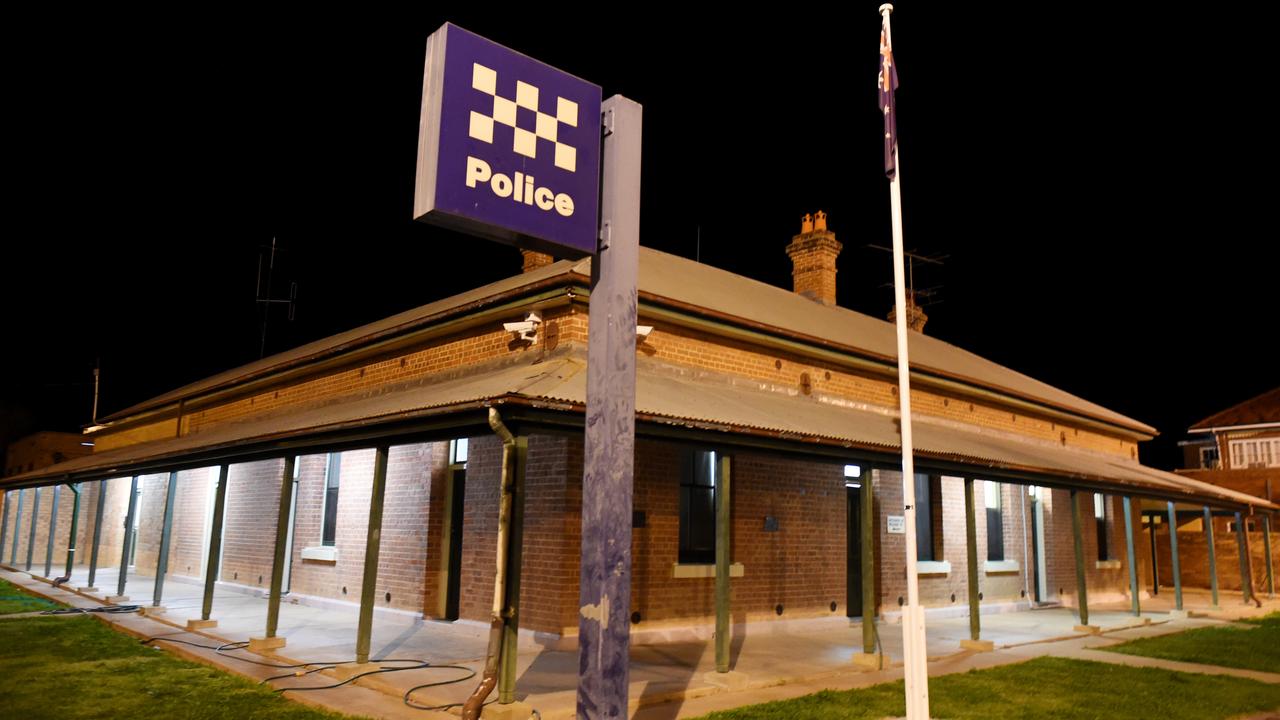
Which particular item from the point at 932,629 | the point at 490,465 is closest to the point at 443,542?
the point at 490,465

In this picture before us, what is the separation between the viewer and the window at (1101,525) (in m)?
20.3

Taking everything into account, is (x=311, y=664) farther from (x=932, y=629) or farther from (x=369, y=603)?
(x=932, y=629)

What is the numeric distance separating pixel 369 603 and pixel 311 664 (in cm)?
88

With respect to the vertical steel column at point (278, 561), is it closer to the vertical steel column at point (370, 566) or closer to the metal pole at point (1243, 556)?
the vertical steel column at point (370, 566)

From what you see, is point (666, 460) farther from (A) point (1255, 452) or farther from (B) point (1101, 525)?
(A) point (1255, 452)

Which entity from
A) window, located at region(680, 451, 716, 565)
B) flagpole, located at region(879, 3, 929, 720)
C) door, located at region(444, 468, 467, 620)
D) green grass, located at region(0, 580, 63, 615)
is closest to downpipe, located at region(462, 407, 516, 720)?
flagpole, located at region(879, 3, 929, 720)

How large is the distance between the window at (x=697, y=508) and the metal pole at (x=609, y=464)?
6589mm

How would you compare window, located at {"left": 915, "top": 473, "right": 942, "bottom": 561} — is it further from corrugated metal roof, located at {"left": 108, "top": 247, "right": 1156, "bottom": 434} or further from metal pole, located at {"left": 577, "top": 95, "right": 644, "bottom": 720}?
metal pole, located at {"left": 577, "top": 95, "right": 644, "bottom": 720}

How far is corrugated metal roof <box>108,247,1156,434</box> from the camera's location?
11609mm

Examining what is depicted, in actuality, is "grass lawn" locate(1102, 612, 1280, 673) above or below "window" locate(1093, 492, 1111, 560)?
below

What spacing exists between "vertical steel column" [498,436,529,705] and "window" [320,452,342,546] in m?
8.50

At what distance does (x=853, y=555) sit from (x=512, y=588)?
8552mm

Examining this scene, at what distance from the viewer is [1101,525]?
67.2 feet

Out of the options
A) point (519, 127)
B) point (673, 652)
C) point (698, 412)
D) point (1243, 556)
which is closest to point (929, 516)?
point (673, 652)
